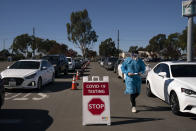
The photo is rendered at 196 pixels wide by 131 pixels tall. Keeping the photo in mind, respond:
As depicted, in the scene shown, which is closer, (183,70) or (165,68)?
(183,70)

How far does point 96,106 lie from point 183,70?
11.3 ft

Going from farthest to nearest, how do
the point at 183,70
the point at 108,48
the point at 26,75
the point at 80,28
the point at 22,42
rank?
the point at 108,48 → the point at 22,42 → the point at 80,28 → the point at 26,75 → the point at 183,70

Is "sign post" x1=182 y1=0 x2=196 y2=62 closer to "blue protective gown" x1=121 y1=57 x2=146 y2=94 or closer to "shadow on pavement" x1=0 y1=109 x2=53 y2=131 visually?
"blue protective gown" x1=121 y1=57 x2=146 y2=94

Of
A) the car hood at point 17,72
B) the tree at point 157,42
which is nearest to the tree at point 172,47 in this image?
the tree at point 157,42

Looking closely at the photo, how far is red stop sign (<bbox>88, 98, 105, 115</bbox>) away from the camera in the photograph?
5613 millimetres

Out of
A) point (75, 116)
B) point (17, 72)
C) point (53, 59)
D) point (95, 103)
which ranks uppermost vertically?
point (53, 59)

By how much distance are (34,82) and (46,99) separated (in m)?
2.07

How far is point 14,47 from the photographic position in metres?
94.7

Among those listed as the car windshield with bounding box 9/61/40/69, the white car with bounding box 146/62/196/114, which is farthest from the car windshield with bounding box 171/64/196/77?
the car windshield with bounding box 9/61/40/69

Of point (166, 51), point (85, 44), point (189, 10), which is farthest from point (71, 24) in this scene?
point (189, 10)

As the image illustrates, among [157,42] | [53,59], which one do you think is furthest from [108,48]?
[53,59]

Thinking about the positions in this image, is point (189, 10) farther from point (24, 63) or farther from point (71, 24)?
point (71, 24)

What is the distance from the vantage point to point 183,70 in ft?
24.7

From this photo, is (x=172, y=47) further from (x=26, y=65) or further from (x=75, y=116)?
(x=75, y=116)
